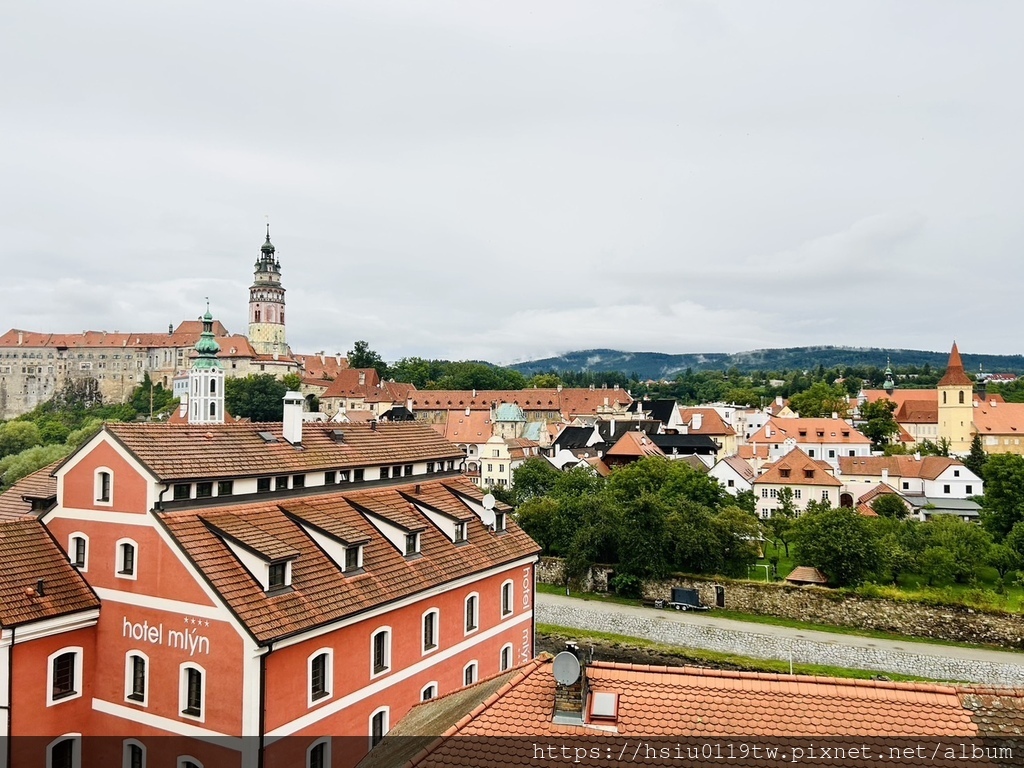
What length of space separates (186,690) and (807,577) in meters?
32.3

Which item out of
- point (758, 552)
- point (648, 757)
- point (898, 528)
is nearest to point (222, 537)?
point (648, 757)

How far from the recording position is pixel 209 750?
1586 cm

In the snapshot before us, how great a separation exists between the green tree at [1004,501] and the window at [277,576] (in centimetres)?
4165

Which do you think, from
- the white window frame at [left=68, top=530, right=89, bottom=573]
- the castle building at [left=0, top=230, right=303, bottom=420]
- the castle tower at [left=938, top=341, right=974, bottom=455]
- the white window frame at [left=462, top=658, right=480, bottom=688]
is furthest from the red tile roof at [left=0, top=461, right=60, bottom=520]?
the castle building at [left=0, top=230, right=303, bottom=420]

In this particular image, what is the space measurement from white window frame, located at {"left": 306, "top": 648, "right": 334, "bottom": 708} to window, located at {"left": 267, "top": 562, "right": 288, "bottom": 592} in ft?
5.77

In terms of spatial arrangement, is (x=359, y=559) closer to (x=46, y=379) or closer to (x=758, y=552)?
(x=758, y=552)

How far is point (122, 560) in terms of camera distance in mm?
17516

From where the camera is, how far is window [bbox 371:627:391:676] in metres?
18.8

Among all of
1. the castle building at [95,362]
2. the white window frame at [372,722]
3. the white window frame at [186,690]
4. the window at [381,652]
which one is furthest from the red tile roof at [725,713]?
the castle building at [95,362]

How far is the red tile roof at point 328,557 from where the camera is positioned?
1620 cm

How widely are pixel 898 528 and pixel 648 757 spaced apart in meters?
39.4

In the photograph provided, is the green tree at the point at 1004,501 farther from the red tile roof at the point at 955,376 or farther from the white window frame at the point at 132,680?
the white window frame at the point at 132,680

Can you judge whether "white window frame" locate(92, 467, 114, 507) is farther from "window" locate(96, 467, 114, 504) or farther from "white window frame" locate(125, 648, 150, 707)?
"white window frame" locate(125, 648, 150, 707)

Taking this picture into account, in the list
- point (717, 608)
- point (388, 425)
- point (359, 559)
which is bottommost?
point (717, 608)
